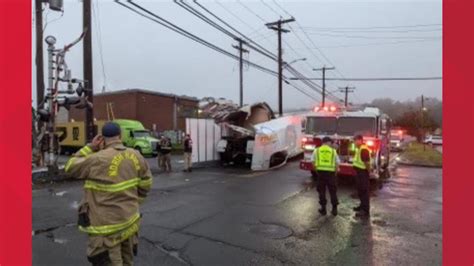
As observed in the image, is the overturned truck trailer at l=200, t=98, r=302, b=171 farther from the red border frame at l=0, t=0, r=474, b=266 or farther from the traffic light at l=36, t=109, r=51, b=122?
the red border frame at l=0, t=0, r=474, b=266

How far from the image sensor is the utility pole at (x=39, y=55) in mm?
17391

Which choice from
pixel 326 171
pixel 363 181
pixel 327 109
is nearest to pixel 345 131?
pixel 327 109

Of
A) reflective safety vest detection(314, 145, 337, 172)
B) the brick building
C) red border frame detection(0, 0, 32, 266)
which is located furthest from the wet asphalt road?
the brick building

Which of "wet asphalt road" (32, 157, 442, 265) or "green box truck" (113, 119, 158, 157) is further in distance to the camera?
"green box truck" (113, 119, 158, 157)

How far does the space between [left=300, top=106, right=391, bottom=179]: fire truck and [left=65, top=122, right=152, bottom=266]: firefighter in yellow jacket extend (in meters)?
10.6

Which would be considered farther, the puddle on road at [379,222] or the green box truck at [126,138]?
the green box truck at [126,138]

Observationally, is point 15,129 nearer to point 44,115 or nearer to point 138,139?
point 44,115

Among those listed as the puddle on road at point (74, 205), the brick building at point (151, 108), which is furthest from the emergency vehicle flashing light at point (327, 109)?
the brick building at point (151, 108)

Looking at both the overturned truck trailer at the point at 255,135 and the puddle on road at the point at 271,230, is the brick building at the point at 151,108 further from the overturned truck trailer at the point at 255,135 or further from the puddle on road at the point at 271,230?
the puddle on road at the point at 271,230

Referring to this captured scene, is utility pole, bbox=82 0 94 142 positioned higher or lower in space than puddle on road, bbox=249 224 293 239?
higher

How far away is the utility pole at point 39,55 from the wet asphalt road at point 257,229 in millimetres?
6084

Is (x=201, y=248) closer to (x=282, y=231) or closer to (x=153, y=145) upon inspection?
(x=282, y=231)

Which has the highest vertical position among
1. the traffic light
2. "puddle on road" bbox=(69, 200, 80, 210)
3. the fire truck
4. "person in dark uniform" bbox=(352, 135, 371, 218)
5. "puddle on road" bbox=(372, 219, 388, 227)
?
the traffic light

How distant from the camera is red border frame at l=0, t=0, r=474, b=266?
1759 millimetres
